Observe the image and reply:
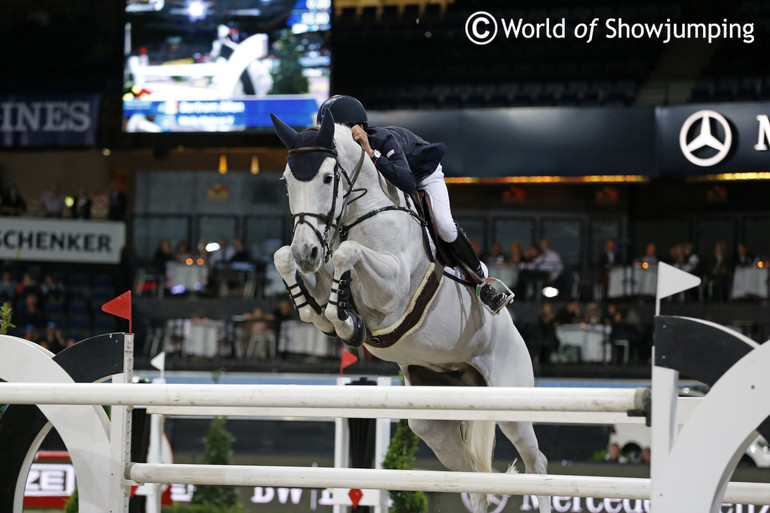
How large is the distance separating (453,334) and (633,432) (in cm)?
570

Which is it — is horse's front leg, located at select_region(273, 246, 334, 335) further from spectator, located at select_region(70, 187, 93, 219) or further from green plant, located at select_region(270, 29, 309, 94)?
spectator, located at select_region(70, 187, 93, 219)

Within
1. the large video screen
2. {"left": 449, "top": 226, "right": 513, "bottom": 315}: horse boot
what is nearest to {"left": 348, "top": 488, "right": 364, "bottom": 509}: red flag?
{"left": 449, "top": 226, "right": 513, "bottom": 315}: horse boot

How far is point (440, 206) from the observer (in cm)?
383

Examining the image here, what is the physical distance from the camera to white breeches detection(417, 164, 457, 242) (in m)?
3.79

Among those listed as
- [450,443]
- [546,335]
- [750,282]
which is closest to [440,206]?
[450,443]

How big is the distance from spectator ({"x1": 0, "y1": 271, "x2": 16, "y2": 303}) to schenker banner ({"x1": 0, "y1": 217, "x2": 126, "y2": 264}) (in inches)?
16.9

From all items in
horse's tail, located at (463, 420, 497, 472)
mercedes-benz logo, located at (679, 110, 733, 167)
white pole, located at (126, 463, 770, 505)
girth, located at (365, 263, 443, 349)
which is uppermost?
mercedes-benz logo, located at (679, 110, 733, 167)

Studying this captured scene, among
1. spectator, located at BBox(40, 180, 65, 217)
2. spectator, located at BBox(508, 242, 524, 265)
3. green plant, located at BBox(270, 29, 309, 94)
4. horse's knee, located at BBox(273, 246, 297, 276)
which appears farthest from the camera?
spectator, located at BBox(40, 180, 65, 217)

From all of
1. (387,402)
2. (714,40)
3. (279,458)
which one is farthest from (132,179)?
(387,402)

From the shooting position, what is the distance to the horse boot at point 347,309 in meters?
3.24

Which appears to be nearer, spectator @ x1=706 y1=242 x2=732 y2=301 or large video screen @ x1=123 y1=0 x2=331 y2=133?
spectator @ x1=706 y1=242 x2=732 y2=301

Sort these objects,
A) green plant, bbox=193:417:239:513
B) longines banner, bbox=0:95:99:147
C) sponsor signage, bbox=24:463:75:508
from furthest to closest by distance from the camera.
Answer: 1. longines banner, bbox=0:95:99:147
2. sponsor signage, bbox=24:463:75:508
3. green plant, bbox=193:417:239:513

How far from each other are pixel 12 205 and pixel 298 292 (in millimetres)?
11349

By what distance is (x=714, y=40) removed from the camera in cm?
1166
